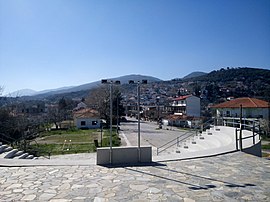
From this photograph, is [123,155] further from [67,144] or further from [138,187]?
[67,144]

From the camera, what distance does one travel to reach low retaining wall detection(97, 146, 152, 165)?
24.4 ft

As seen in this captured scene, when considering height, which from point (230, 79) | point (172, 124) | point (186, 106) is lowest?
point (172, 124)

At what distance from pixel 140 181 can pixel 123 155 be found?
1.91m

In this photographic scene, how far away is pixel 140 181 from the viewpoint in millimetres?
5742

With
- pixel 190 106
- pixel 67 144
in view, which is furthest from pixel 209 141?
pixel 190 106

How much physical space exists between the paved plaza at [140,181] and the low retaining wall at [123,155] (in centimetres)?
36

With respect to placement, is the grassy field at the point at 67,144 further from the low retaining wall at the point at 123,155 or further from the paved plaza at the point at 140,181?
the paved plaza at the point at 140,181

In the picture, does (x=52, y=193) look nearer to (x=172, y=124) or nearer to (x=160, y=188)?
(x=160, y=188)

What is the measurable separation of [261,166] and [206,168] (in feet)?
5.76

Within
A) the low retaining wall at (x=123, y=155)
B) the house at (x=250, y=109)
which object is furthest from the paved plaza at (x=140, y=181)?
the house at (x=250, y=109)

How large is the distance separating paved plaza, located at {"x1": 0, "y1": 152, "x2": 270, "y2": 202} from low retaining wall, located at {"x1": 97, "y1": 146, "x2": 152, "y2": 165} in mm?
355

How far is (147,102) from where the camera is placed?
94.6 m

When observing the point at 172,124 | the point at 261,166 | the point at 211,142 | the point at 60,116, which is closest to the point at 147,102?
the point at 172,124

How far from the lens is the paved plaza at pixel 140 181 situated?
4.79 m
